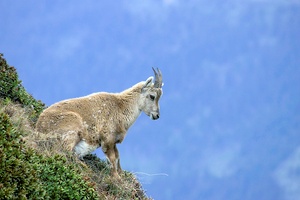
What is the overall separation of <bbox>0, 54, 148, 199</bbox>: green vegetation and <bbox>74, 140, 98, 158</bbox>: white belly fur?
43 cm

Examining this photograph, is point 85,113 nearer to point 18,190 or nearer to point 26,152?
point 26,152

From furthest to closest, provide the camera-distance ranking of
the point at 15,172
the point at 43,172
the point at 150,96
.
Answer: the point at 150,96 < the point at 43,172 < the point at 15,172

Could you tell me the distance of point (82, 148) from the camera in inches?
568

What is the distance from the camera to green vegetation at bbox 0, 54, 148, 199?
866cm

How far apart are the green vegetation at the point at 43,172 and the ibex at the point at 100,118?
1.58 ft

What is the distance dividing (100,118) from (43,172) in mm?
5629

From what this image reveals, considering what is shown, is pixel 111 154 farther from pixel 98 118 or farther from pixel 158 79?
pixel 158 79

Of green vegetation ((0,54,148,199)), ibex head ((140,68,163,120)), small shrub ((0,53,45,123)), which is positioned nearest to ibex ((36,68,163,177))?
ibex head ((140,68,163,120))

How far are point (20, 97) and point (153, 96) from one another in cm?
371

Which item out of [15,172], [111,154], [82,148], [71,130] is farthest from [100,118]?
[15,172]

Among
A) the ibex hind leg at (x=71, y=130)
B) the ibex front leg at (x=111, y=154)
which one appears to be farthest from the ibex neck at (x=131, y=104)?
the ibex hind leg at (x=71, y=130)

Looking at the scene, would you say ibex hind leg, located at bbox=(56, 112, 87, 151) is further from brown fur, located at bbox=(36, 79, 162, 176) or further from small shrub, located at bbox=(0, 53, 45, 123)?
small shrub, located at bbox=(0, 53, 45, 123)

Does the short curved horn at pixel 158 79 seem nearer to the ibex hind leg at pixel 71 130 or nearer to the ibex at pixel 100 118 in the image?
the ibex at pixel 100 118

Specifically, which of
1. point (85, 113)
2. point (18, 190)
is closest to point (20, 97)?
point (85, 113)
